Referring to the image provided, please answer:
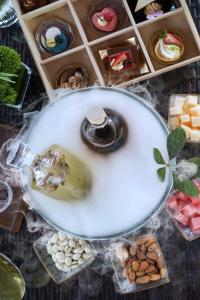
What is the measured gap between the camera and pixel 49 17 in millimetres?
1329

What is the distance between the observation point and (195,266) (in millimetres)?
1292

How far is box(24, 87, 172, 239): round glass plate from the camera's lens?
3.23 feet

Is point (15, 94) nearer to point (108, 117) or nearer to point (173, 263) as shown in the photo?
point (108, 117)

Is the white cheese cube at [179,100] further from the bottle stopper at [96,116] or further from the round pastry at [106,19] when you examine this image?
the bottle stopper at [96,116]

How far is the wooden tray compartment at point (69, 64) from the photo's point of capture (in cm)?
130

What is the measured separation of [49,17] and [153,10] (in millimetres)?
282

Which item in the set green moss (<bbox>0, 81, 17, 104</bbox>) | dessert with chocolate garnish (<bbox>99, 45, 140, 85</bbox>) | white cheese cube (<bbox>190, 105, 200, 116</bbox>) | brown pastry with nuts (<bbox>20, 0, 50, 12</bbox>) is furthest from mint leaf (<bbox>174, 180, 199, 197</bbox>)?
brown pastry with nuts (<bbox>20, 0, 50, 12</bbox>)

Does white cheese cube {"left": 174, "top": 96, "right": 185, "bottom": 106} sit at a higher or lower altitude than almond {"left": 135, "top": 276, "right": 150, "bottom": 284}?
higher

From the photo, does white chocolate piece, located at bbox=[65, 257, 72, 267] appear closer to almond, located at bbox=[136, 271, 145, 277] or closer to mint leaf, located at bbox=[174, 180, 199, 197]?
almond, located at bbox=[136, 271, 145, 277]

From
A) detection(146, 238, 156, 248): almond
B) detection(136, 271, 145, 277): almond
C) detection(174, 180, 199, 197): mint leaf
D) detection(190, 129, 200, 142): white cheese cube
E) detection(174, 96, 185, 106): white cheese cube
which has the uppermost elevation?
detection(174, 96, 185, 106): white cheese cube

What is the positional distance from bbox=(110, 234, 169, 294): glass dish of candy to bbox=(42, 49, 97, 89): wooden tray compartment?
45 centimetres

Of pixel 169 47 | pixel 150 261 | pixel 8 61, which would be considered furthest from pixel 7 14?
pixel 150 261

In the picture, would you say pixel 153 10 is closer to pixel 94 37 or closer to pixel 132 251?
pixel 94 37

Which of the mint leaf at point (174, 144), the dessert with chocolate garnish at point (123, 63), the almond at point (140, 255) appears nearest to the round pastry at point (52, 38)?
the dessert with chocolate garnish at point (123, 63)
